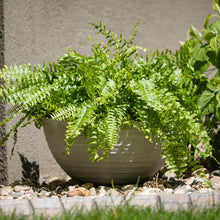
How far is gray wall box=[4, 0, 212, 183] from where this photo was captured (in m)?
2.52

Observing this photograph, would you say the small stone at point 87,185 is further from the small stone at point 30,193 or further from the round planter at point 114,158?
the small stone at point 30,193

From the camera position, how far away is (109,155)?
2066mm

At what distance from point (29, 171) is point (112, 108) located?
976 mm

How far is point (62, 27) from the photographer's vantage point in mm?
2869

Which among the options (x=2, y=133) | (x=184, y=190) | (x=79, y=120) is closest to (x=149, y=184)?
(x=184, y=190)

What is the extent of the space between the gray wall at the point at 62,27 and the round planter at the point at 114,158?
1.67 ft

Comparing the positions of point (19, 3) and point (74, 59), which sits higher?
point (19, 3)

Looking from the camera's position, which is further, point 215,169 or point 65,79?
point 215,169

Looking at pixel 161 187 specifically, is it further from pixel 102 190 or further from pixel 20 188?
pixel 20 188

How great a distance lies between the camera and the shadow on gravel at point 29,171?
2.58 meters

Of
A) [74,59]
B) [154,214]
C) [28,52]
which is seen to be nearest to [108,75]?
[74,59]

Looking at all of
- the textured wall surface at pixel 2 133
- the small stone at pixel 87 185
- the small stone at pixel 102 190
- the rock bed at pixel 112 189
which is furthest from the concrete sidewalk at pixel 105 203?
the textured wall surface at pixel 2 133

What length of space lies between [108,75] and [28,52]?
0.77 meters

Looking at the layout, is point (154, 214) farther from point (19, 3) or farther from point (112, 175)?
point (19, 3)
